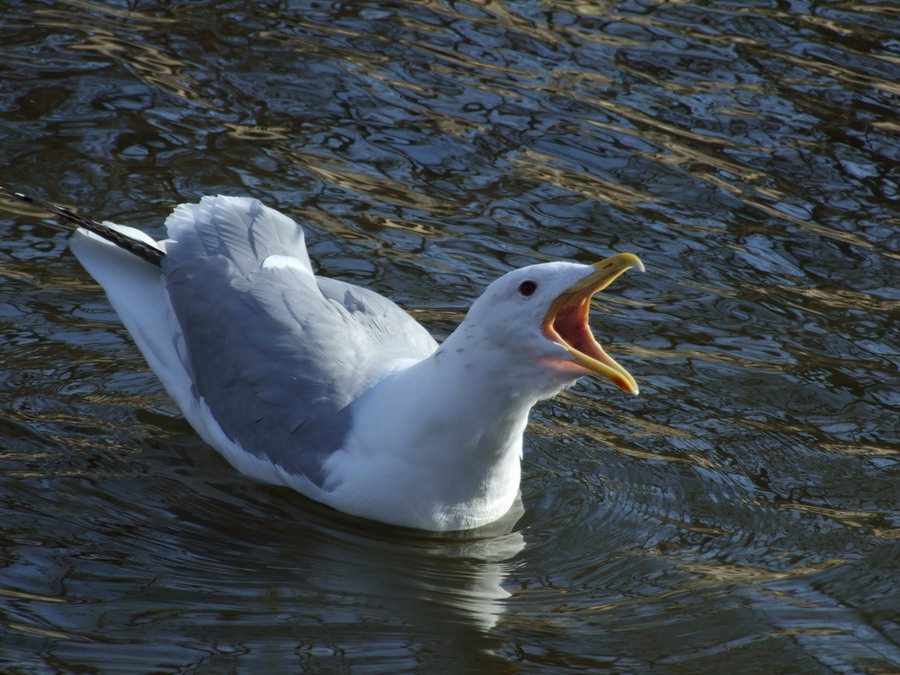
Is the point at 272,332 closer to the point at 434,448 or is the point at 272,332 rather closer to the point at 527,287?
the point at 434,448

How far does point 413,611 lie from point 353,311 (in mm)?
1560

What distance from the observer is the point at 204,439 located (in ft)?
19.4

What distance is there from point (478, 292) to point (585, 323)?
2.17 metres

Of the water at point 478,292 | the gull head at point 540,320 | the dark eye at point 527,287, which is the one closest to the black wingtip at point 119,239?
the water at point 478,292

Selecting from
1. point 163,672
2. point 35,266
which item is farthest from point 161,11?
point 163,672

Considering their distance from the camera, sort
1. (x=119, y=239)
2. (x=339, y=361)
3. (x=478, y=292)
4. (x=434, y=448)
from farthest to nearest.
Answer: (x=478, y=292), (x=119, y=239), (x=339, y=361), (x=434, y=448)

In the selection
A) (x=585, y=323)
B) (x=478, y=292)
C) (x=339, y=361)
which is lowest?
(x=478, y=292)

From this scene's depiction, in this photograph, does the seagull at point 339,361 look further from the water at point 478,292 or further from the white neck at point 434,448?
the water at point 478,292

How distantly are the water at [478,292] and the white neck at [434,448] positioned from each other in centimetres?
14

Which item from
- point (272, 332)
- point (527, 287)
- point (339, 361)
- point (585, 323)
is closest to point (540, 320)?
point (527, 287)

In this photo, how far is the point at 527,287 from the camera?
4.82 meters

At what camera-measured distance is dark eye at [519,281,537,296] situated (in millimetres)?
4805

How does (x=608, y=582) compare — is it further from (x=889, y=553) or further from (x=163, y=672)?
(x=163, y=672)

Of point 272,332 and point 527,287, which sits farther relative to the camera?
point 272,332
